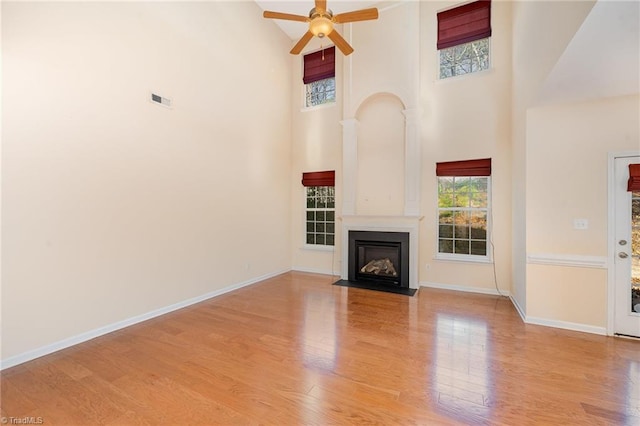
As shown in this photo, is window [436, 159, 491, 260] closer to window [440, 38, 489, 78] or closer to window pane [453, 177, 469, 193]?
window pane [453, 177, 469, 193]

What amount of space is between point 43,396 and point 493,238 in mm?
5468

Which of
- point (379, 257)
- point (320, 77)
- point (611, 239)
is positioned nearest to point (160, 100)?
point (320, 77)

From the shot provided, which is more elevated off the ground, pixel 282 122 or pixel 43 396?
pixel 282 122

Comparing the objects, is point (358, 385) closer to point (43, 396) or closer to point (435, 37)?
point (43, 396)

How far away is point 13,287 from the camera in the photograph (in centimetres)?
235

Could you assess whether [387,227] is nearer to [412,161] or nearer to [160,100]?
[412,161]

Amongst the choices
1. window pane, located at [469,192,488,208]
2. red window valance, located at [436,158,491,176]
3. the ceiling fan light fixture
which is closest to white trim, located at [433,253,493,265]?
window pane, located at [469,192,488,208]

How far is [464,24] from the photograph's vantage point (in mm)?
4527

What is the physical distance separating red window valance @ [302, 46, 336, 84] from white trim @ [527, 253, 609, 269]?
4.76m

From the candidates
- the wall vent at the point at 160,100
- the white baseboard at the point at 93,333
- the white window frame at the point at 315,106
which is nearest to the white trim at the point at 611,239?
the white window frame at the point at 315,106

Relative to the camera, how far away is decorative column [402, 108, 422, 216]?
4.75 metres

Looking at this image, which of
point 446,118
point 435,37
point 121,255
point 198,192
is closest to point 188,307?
point 121,255

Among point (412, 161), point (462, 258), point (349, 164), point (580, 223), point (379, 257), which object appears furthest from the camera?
point (349, 164)

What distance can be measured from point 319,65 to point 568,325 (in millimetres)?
5901
